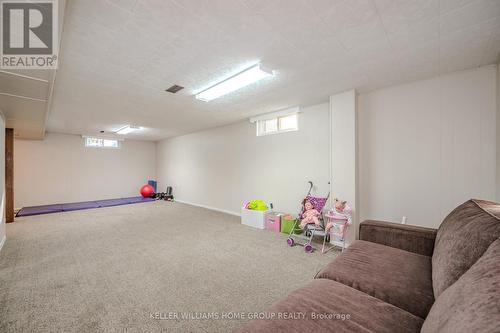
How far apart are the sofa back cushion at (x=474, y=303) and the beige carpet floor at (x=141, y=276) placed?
1.47 metres

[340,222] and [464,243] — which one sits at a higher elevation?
[464,243]

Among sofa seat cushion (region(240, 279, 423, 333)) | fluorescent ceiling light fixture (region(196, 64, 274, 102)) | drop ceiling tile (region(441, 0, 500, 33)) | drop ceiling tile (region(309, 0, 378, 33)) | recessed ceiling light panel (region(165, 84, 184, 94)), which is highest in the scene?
drop ceiling tile (region(309, 0, 378, 33))

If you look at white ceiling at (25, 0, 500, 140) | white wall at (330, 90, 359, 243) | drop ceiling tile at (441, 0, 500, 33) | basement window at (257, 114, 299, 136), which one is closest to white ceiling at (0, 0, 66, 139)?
white ceiling at (25, 0, 500, 140)

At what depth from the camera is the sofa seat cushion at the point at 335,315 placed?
0.98m

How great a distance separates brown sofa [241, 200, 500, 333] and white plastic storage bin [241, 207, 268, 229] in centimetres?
283

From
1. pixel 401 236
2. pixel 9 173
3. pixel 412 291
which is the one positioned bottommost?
pixel 412 291

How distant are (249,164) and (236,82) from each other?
109 inches

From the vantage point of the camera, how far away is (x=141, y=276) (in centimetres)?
249

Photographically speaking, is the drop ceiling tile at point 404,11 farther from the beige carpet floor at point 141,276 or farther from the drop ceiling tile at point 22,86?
the drop ceiling tile at point 22,86

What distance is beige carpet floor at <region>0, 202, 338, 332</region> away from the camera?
1789mm

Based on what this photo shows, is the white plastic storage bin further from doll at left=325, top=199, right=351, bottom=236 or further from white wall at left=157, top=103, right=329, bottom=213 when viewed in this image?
doll at left=325, top=199, right=351, bottom=236

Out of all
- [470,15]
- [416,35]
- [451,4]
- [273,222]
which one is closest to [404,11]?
[451,4]

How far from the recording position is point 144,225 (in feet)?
15.5

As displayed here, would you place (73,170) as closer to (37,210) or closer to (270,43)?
(37,210)
